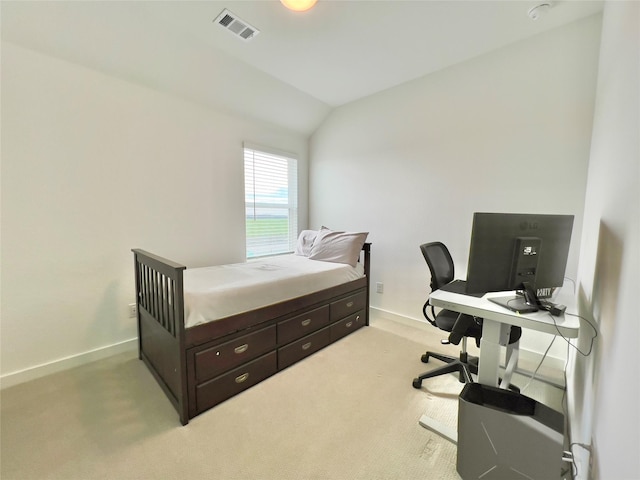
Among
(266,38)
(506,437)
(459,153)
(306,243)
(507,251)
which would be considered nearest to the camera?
(506,437)

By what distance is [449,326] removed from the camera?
71.6 inches

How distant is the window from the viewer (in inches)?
128

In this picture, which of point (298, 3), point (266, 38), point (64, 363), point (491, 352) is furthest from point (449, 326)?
point (64, 363)

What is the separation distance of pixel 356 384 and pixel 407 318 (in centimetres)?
127

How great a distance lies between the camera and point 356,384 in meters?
1.93

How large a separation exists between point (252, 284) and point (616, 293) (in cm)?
182

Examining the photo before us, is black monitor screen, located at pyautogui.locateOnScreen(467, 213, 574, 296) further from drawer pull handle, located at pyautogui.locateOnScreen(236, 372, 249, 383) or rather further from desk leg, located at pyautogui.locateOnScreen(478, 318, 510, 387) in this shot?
drawer pull handle, located at pyautogui.locateOnScreen(236, 372, 249, 383)

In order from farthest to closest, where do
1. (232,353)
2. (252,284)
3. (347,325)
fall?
(347,325) → (252,284) → (232,353)

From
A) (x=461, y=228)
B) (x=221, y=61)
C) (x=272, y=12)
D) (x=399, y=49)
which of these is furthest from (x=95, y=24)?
(x=461, y=228)

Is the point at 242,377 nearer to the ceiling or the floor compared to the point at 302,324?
nearer to the floor

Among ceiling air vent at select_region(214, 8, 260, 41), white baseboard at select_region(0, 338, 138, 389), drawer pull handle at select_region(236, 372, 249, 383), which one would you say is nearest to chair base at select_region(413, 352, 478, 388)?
drawer pull handle at select_region(236, 372, 249, 383)

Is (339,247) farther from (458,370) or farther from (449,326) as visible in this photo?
(458,370)

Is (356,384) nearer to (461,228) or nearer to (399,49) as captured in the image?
(461,228)

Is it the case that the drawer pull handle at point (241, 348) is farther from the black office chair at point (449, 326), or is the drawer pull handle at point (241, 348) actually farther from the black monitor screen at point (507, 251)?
the black monitor screen at point (507, 251)
